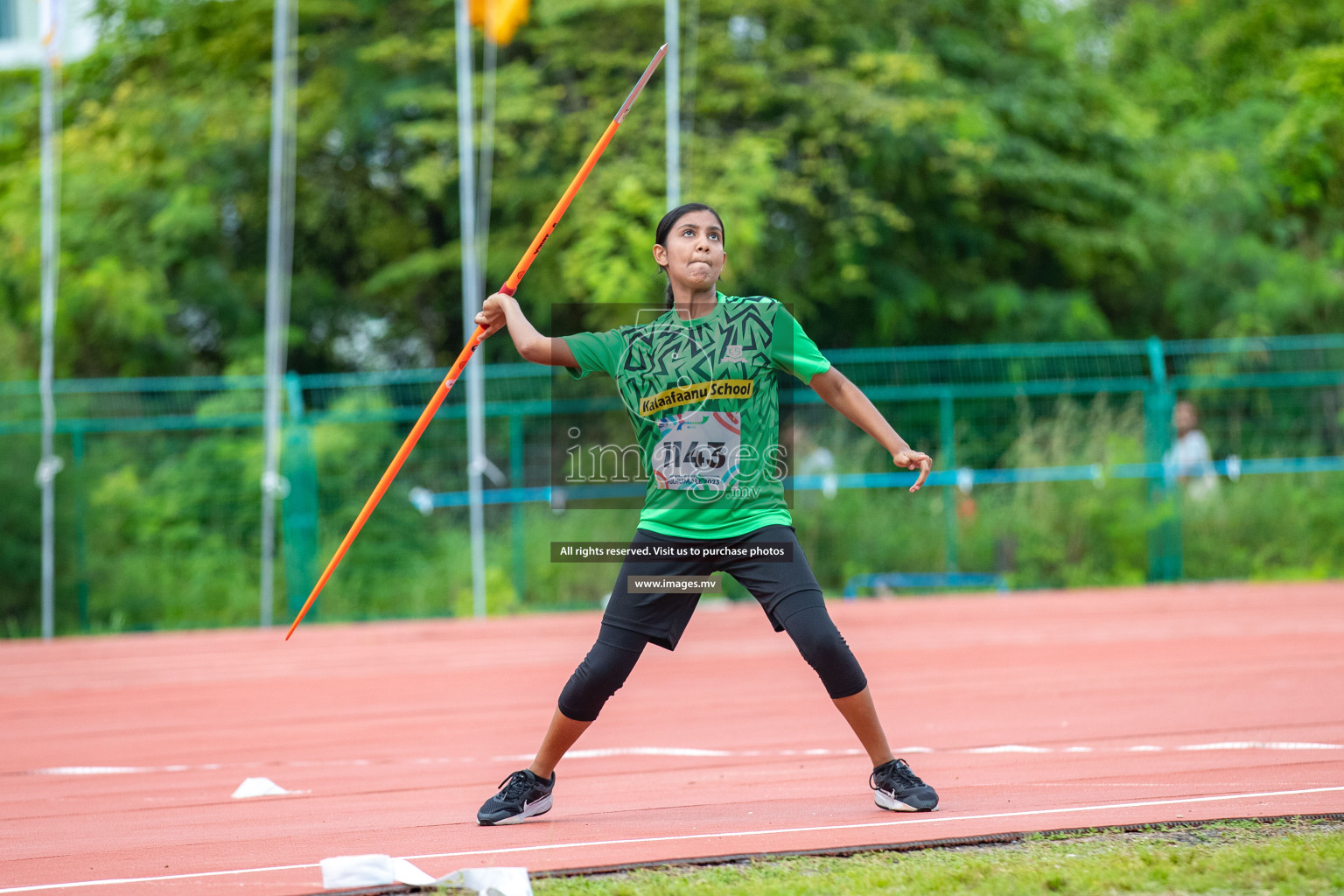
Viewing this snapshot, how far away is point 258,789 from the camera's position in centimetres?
554

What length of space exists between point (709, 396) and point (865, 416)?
0.51 m

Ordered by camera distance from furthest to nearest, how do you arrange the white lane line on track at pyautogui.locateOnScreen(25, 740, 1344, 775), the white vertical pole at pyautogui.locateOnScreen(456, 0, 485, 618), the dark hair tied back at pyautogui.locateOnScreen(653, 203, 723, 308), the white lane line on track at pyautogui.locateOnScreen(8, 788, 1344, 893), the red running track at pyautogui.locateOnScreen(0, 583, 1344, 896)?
the white vertical pole at pyautogui.locateOnScreen(456, 0, 485, 618) < the white lane line on track at pyautogui.locateOnScreen(25, 740, 1344, 775) < the dark hair tied back at pyautogui.locateOnScreen(653, 203, 723, 308) < the red running track at pyautogui.locateOnScreen(0, 583, 1344, 896) < the white lane line on track at pyautogui.locateOnScreen(8, 788, 1344, 893)

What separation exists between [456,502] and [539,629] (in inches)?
119

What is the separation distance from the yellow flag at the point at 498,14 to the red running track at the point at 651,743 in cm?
723

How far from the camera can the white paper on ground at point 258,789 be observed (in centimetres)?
547

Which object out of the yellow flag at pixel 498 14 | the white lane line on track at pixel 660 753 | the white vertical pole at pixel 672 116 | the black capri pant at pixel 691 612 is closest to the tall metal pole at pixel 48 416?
the yellow flag at pixel 498 14

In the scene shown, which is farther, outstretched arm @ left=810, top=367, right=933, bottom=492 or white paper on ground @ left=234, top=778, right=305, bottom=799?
white paper on ground @ left=234, top=778, right=305, bottom=799

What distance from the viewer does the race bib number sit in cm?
454

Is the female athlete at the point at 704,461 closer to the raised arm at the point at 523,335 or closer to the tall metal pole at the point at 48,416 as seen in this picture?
the raised arm at the point at 523,335

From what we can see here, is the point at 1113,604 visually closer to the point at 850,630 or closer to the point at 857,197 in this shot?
the point at 850,630

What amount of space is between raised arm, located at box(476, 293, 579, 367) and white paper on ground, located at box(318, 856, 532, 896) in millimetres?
1630

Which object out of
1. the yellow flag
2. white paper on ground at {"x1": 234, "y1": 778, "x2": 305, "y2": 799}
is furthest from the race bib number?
the yellow flag

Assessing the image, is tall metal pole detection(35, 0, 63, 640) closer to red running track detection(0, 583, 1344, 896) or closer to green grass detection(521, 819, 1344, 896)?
red running track detection(0, 583, 1344, 896)

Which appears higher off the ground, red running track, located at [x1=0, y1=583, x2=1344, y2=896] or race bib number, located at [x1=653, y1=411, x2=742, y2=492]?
race bib number, located at [x1=653, y1=411, x2=742, y2=492]
